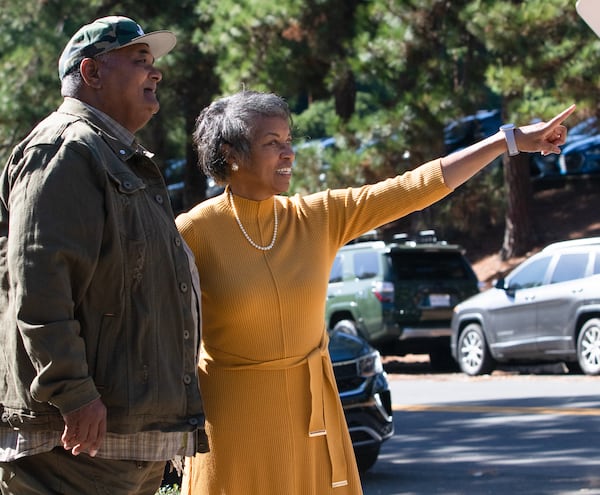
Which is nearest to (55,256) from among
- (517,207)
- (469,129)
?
(469,129)

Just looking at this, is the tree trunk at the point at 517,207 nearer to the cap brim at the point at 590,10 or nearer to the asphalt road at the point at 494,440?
the asphalt road at the point at 494,440

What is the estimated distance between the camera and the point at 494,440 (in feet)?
32.8

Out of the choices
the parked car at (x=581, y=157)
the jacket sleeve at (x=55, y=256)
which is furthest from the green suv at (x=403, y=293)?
the jacket sleeve at (x=55, y=256)

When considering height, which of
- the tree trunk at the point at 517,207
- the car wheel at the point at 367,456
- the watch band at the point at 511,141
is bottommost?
the car wheel at the point at 367,456

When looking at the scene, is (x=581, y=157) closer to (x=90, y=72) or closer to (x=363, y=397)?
(x=363, y=397)

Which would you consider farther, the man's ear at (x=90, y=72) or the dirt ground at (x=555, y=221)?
the dirt ground at (x=555, y=221)

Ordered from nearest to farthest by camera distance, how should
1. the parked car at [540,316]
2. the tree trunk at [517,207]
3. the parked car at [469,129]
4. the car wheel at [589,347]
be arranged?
the car wheel at [589,347]
the parked car at [540,316]
the parked car at [469,129]
the tree trunk at [517,207]

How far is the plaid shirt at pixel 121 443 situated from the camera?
3201 mm

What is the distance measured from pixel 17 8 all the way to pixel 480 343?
10.9 meters

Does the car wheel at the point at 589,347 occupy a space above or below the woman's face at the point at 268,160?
below

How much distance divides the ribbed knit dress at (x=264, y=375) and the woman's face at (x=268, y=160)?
0.63 ft

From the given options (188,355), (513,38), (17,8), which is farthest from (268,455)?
(17,8)

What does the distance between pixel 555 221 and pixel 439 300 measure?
363 inches

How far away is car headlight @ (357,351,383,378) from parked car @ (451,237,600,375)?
6.34m
